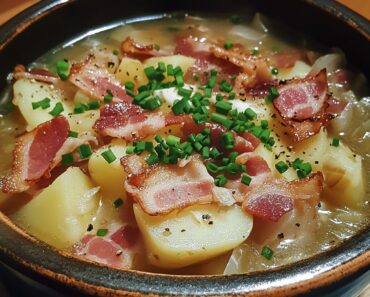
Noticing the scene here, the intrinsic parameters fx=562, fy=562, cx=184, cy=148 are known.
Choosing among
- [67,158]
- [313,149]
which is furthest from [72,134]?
[313,149]

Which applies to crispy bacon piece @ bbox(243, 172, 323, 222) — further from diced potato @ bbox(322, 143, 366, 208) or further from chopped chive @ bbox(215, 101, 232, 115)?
chopped chive @ bbox(215, 101, 232, 115)

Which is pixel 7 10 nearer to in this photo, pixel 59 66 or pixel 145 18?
pixel 145 18

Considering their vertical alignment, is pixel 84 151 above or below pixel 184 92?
below

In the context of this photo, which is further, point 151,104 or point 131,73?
point 131,73

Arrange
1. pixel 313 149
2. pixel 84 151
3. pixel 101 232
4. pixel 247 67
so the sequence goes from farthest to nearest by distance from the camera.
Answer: pixel 247 67
pixel 313 149
pixel 84 151
pixel 101 232

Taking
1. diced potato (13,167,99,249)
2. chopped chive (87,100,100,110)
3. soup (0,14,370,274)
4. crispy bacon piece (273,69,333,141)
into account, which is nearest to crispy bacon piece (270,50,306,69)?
soup (0,14,370,274)

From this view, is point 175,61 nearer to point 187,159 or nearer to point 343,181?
point 187,159
